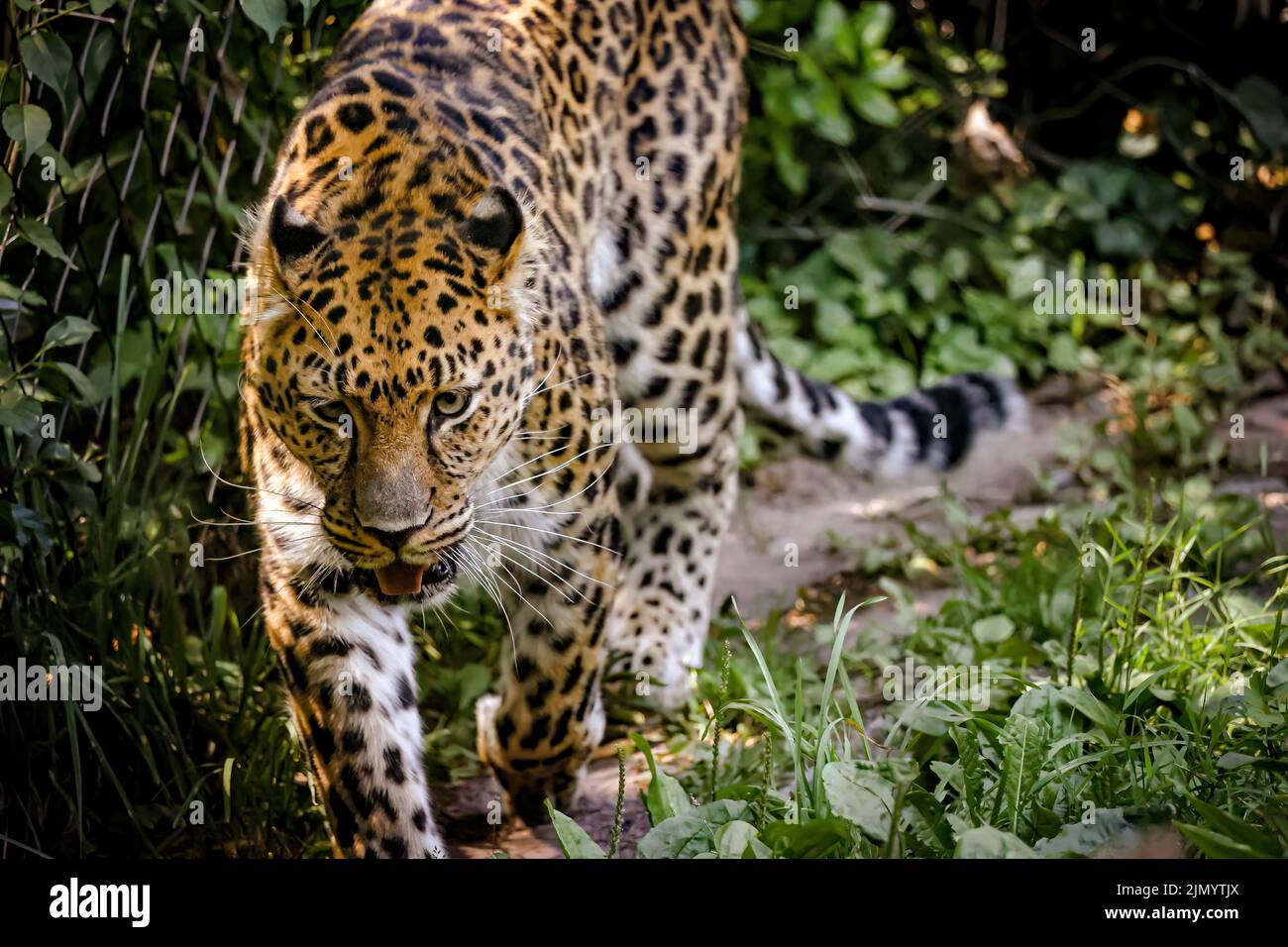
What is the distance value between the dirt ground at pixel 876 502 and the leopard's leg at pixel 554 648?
58 centimetres

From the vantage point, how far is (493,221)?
3703mm

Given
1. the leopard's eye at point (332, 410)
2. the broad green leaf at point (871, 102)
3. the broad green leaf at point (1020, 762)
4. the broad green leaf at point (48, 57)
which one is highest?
the broad green leaf at point (871, 102)

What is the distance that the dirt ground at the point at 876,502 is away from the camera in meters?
6.10

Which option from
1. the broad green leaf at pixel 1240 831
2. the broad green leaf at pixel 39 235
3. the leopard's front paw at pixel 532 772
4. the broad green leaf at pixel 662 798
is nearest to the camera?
the broad green leaf at pixel 1240 831

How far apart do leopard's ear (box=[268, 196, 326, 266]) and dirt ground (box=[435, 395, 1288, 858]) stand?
7.32 ft

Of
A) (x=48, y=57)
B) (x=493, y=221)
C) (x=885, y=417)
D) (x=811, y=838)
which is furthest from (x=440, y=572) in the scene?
(x=885, y=417)

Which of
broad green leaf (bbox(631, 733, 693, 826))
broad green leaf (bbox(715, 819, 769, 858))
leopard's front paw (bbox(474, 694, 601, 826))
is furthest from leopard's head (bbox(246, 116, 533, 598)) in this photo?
broad green leaf (bbox(715, 819, 769, 858))

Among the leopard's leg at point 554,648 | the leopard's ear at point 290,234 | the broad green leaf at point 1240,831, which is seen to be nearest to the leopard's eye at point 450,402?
the leopard's ear at point 290,234

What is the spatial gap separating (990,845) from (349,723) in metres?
1.63

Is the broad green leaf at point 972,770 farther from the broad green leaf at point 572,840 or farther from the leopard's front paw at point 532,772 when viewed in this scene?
A: the leopard's front paw at point 532,772

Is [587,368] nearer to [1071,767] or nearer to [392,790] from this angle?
[392,790]

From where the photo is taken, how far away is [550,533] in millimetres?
4234

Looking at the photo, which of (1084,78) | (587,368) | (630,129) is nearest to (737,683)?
(587,368)

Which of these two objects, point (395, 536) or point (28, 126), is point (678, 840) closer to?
point (395, 536)
